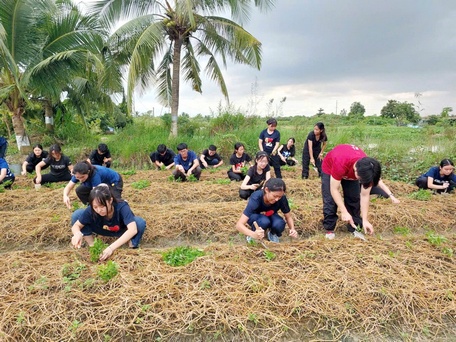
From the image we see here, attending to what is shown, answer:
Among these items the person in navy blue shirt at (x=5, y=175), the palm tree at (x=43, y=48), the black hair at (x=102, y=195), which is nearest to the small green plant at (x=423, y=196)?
the black hair at (x=102, y=195)

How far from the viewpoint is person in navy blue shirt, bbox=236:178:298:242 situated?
9.57 feet

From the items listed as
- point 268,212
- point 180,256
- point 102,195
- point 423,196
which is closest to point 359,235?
point 268,212

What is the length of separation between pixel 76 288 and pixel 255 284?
156 cm

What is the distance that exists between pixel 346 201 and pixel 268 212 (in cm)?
106

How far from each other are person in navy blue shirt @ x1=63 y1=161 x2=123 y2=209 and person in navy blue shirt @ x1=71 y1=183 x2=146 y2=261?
1.24 ft

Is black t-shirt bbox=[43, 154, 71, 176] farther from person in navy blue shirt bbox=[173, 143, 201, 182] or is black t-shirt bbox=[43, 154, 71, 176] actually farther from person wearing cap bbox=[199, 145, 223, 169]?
person wearing cap bbox=[199, 145, 223, 169]

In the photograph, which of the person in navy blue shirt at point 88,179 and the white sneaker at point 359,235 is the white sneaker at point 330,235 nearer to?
the white sneaker at point 359,235

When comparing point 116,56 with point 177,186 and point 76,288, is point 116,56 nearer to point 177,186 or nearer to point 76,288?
point 177,186

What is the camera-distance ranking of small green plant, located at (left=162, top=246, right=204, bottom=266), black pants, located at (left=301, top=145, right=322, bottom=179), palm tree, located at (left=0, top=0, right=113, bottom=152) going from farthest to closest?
palm tree, located at (left=0, top=0, right=113, bottom=152)
black pants, located at (left=301, top=145, right=322, bottom=179)
small green plant, located at (left=162, top=246, right=204, bottom=266)

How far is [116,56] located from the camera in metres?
10.0

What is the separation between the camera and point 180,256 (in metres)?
2.97

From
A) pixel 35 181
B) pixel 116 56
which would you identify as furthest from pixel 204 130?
pixel 35 181

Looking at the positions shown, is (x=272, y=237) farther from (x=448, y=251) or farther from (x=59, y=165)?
(x=59, y=165)

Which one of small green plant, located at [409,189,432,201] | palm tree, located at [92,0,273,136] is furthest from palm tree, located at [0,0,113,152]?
small green plant, located at [409,189,432,201]
